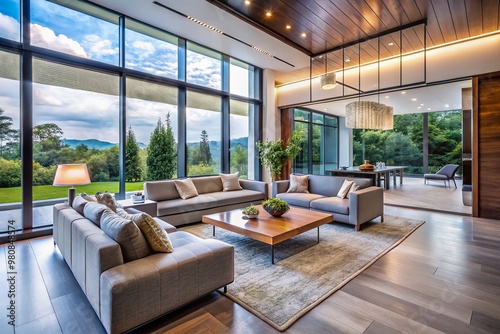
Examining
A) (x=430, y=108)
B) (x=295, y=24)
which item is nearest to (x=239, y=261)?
(x=295, y=24)

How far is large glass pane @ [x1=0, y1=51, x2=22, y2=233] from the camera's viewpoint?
3539 millimetres

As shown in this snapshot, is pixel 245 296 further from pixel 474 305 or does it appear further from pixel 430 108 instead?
pixel 430 108

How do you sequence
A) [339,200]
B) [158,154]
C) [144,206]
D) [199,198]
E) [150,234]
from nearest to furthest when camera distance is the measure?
[150,234] → [144,206] → [339,200] → [199,198] → [158,154]

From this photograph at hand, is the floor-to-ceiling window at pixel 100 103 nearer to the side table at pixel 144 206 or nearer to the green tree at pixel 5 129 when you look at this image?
the green tree at pixel 5 129

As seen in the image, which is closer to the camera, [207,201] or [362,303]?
[362,303]

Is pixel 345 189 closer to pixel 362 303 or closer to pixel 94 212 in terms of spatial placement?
pixel 362 303

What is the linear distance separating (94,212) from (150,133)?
3.04 meters

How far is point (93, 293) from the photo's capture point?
1.80 meters

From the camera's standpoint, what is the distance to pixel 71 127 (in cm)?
410

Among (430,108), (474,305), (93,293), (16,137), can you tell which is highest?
(430,108)

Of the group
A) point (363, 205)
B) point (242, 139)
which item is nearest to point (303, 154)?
point (242, 139)

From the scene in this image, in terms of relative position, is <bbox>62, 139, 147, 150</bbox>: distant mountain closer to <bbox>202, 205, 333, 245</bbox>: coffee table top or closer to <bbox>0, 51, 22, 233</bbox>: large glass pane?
<bbox>0, 51, 22, 233</bbox>: large glass pane

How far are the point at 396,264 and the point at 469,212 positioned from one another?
11.9ft

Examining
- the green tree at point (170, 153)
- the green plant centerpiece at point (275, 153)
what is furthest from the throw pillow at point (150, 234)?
the green plant centerpiece at point (275, 153)
